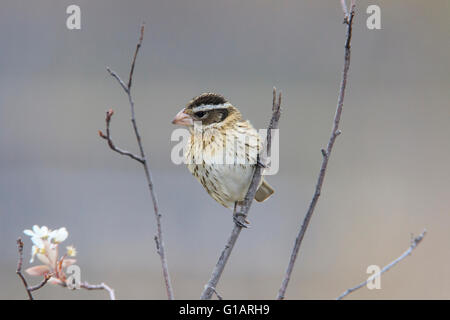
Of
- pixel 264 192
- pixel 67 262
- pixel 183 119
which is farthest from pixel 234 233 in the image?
pixel 264 192

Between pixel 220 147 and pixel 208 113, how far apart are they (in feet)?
0.36

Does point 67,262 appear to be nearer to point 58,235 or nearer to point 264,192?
point 58,235

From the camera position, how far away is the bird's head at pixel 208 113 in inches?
71.3

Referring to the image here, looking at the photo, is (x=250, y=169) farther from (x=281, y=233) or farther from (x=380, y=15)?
(x=380, y=15)

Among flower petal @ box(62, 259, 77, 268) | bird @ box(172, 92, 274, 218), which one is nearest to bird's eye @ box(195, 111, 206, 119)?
bird @ box(172, 92, 274, 218)

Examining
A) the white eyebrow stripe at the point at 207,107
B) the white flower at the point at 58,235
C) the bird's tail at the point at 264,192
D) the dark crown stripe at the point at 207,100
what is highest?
the dark crown stripe at the point at 207,100

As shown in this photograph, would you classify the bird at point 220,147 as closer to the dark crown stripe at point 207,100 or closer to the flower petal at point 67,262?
the dark crown stripe at point 207,100

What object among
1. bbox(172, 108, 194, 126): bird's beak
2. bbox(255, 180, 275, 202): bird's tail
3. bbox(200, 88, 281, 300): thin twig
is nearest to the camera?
bbox(200, 88, 281, 300): thin twig

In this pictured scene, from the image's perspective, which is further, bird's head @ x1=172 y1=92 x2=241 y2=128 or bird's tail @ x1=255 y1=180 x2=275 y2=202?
bird's tail @ x1=255 y1=180 x2=275 y2=202

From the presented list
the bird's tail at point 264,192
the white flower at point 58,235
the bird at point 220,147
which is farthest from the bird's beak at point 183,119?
the white flower at point 58,235

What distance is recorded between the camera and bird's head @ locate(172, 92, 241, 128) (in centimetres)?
181

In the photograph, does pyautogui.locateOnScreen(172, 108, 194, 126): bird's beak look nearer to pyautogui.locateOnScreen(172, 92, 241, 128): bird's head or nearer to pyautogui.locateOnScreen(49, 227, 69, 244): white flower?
pyautogui.locateOnScreen(172, 92, 241, 128): bird's head

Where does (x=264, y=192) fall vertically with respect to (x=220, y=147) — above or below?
below

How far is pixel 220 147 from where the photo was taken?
1.91 m
